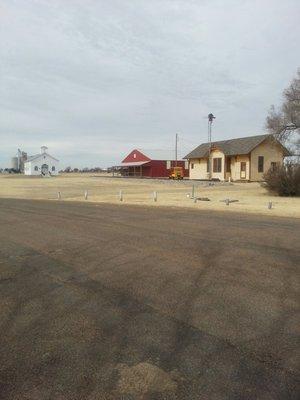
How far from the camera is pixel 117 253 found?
35.4 ft

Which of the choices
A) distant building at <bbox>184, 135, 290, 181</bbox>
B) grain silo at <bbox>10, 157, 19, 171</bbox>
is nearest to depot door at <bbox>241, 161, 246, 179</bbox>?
distant building at <bbox>184, 135, 290, 181</bbox>

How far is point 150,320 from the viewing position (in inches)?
237

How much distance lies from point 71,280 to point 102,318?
227 cm

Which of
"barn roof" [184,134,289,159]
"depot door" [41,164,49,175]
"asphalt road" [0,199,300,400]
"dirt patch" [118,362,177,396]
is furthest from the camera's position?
"depot door" [41,164,49,175]

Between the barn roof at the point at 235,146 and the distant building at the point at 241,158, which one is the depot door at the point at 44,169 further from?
the distant building at the point at 241,158

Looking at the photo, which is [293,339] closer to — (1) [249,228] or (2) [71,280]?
(2) [71,280]

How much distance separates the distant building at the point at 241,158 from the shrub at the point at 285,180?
795 inches

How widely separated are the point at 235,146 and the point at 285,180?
27329 millimetres

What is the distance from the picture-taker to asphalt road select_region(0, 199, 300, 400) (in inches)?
171

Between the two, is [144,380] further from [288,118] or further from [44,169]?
[44,169]

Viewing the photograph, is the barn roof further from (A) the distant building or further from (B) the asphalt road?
(B) the asphalt road

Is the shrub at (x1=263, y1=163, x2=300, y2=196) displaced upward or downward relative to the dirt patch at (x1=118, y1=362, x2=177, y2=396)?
upward

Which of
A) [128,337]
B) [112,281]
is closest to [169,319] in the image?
[128,337]

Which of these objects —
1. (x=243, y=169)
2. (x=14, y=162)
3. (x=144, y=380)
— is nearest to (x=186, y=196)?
(x=243, y=169)
